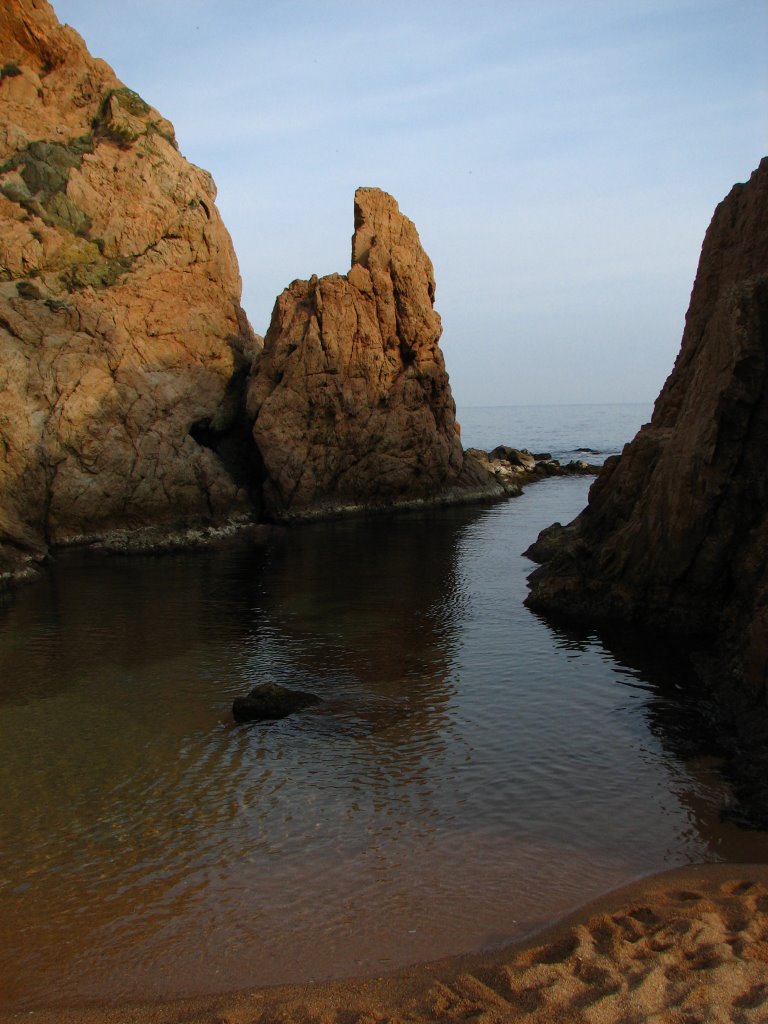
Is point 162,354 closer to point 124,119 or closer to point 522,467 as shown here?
point 124,119

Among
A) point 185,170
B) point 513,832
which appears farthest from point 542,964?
point 185,170

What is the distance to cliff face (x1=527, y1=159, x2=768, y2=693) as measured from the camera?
58.8 ft

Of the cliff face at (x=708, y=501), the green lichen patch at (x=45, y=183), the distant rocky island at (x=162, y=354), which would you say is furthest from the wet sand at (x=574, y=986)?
the green lichen patch at (x=45, y=183)

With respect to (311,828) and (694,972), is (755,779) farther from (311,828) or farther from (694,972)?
(311,828)

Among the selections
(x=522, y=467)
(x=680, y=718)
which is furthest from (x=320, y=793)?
(x=522, y=467)

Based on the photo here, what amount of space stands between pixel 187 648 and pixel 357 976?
1440 centimetres

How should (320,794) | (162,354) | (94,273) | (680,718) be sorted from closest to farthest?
(320,794) → (680,718) → (94,273) → (162,354)

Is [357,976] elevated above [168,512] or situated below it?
below

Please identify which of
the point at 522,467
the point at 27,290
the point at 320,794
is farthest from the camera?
the point at 522,467

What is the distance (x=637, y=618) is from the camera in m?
21.5

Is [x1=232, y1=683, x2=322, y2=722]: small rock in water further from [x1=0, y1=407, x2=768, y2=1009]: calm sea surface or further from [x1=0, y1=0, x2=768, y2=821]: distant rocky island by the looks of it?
[x1=0, y1=0, x2=768, y2=821]: distant rocky island

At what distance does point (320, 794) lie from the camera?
1289cm

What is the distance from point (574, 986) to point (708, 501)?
13160mm

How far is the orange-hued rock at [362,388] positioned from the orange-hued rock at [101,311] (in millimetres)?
3148
